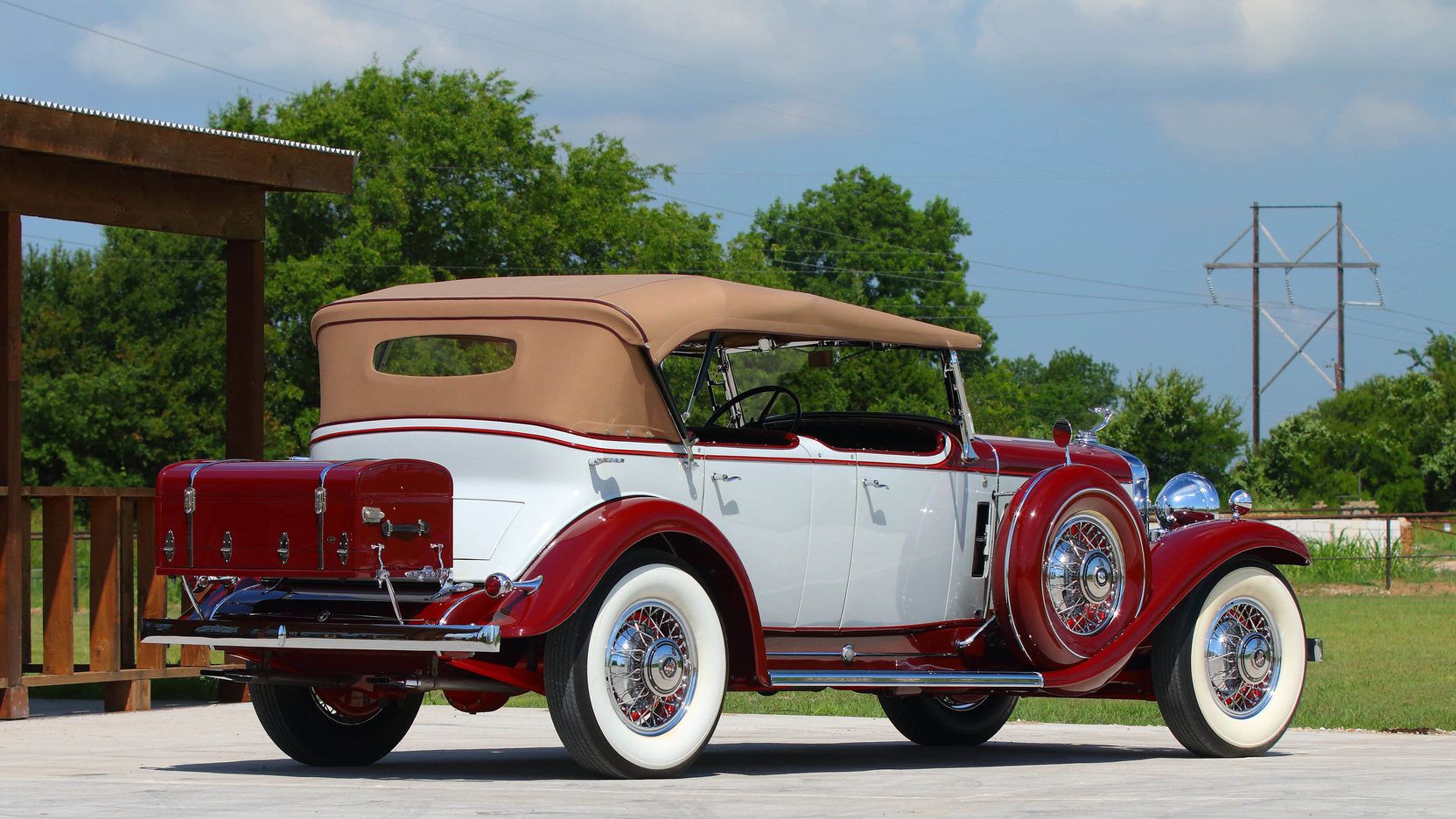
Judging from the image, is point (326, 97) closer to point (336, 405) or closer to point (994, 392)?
point (994, 392)

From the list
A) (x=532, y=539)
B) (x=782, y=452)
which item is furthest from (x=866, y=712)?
(x=532, y=539)

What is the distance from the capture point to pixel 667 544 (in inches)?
297

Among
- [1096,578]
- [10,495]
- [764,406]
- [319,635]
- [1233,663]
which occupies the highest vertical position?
[764,406]

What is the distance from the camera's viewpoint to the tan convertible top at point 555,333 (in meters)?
7.50

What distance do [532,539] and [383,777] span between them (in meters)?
1.23

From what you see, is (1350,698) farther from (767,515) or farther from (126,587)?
(126,587)

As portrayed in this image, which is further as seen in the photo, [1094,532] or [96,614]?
[96,614]

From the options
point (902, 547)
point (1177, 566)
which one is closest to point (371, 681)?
point (902, 547)

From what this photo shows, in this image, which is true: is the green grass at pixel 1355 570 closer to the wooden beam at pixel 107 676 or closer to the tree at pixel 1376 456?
the tree at pixel 1376 456

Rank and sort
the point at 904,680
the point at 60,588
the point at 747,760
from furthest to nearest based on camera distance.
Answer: the point at 60,588 → the point at 747,760 → the point at 904,680

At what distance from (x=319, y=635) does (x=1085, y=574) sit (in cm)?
361

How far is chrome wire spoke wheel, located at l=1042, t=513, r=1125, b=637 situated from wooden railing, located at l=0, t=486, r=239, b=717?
532cm

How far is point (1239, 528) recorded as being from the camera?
9375mm

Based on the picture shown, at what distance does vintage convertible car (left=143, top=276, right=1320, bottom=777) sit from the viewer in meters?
7.05
